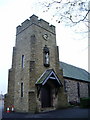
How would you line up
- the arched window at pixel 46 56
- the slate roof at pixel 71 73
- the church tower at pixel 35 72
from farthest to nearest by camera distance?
the slate roof at pixel 71 73 → the arched window at pixel 46 56 → the church tower at pixel 35 72

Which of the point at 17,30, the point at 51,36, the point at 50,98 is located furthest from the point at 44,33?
the point at 50,98

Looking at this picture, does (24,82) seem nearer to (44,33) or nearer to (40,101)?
(40,101)

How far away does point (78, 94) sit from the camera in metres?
26.0

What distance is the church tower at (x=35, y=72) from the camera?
16234 millimetres

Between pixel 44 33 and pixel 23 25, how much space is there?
10.9 ft

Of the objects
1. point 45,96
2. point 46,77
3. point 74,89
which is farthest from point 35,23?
point 74,89

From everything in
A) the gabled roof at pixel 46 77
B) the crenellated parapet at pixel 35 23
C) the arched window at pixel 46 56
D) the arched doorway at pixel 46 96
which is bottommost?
the arched doorway at pixel 46 96

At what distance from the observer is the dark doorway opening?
57.0 ft

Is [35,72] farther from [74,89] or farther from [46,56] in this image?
[74,89]

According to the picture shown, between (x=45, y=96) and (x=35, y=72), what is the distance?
3.62 metres

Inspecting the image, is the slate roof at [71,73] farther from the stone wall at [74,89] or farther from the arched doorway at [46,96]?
the arched doorway at [46,96]

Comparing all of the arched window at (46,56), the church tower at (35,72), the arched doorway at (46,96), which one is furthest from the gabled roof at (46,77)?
the arched doorway at (46,96)

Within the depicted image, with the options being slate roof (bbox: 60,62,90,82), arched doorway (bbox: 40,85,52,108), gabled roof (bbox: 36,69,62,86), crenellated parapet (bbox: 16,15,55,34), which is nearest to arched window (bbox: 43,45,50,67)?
gabled roof (bbox: 36,69,62,86)

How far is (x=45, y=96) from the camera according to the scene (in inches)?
704
